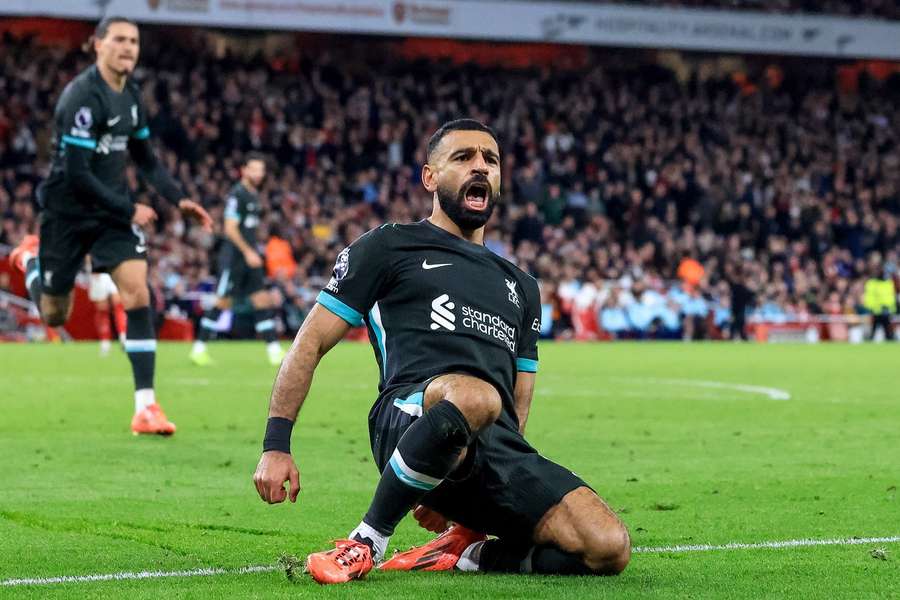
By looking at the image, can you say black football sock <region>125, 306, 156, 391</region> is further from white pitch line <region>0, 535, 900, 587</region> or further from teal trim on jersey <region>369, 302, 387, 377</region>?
white pitch line <region>0, 535, 900, 587</region>

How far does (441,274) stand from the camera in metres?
5.14

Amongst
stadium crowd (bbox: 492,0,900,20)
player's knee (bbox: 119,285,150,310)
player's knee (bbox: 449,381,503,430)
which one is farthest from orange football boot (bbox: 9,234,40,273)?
stadium crowd (bbox: 492,0,900,20)

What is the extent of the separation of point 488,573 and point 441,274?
100 centimetres

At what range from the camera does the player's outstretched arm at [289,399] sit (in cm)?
466

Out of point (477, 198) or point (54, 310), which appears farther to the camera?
point (54, 310)

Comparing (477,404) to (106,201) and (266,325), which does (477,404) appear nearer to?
(106,201)

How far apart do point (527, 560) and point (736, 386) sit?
10348 millimetres

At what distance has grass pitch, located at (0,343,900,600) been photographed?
4727mm

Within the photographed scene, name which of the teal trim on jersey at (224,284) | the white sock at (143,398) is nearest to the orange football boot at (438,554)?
the white sock at (143,398)

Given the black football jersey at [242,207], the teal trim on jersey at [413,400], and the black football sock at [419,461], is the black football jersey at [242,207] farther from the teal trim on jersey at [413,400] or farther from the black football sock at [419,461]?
the black football sock at [419,461]

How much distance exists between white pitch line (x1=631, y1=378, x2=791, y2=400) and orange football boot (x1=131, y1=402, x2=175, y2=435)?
602 cm

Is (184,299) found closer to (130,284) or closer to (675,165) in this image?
(675,165)

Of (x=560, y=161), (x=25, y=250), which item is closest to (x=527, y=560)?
(x=25, y=250)

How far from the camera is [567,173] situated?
117 feet
